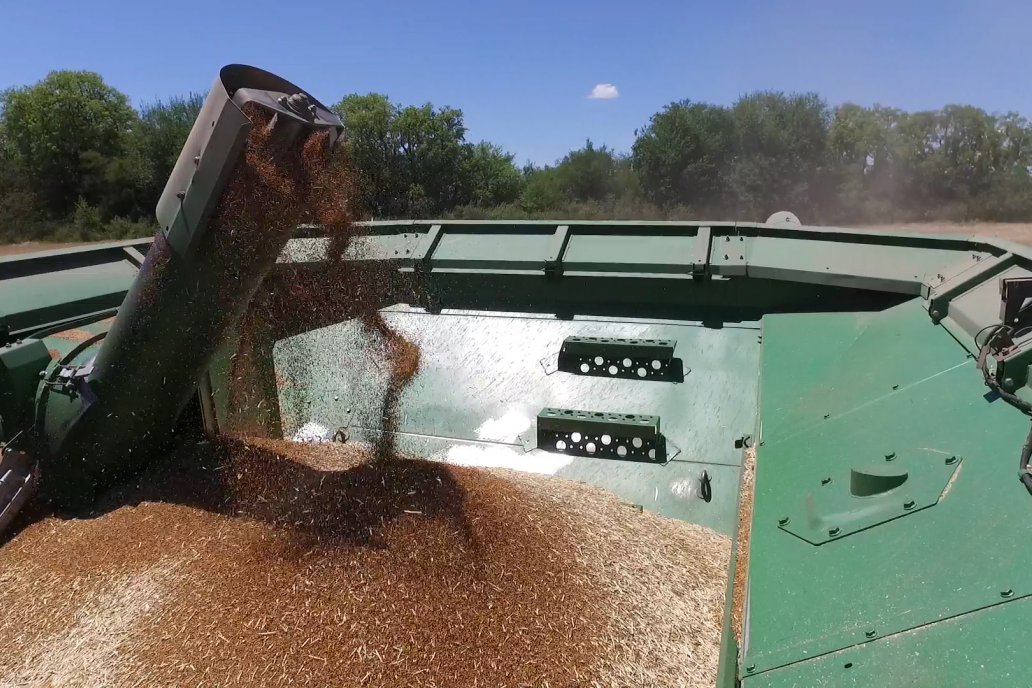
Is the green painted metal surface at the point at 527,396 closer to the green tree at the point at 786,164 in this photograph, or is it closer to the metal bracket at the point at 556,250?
the metal bracket at the point at 556,250

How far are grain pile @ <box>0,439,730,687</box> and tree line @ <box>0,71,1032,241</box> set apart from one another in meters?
20.2

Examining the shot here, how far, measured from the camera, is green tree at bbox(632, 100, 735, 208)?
30.1m

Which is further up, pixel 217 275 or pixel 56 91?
pixel 56 91

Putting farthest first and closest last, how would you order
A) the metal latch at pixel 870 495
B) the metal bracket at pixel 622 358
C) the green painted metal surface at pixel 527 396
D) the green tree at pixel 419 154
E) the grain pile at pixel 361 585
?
the green tree at pixel 419 154
the metal bracket at pixel 622 358
the green painted metal surface at pixel 527 396
the grain pile at pixel 361 585
the metal latch at pixel 870 495

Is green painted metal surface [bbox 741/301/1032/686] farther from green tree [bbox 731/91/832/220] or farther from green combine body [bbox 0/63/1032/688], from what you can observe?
green tree [bbox 731/91/832/220]

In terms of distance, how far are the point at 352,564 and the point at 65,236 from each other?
33.3 m

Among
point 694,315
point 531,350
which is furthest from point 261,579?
point 694,315

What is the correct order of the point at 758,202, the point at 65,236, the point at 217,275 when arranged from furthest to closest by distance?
the point at 65,236 → the point at 758,202 → the point at 217,275

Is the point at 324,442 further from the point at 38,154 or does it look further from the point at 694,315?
the point at 38,154

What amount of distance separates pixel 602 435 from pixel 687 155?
27648mm

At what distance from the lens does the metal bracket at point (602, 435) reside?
466 cm

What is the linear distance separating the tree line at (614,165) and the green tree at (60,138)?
59 mm

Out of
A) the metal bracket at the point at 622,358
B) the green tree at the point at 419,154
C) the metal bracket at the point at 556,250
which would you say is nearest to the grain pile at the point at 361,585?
the metal bracket at the point at 622,358

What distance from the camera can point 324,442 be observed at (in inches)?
191
